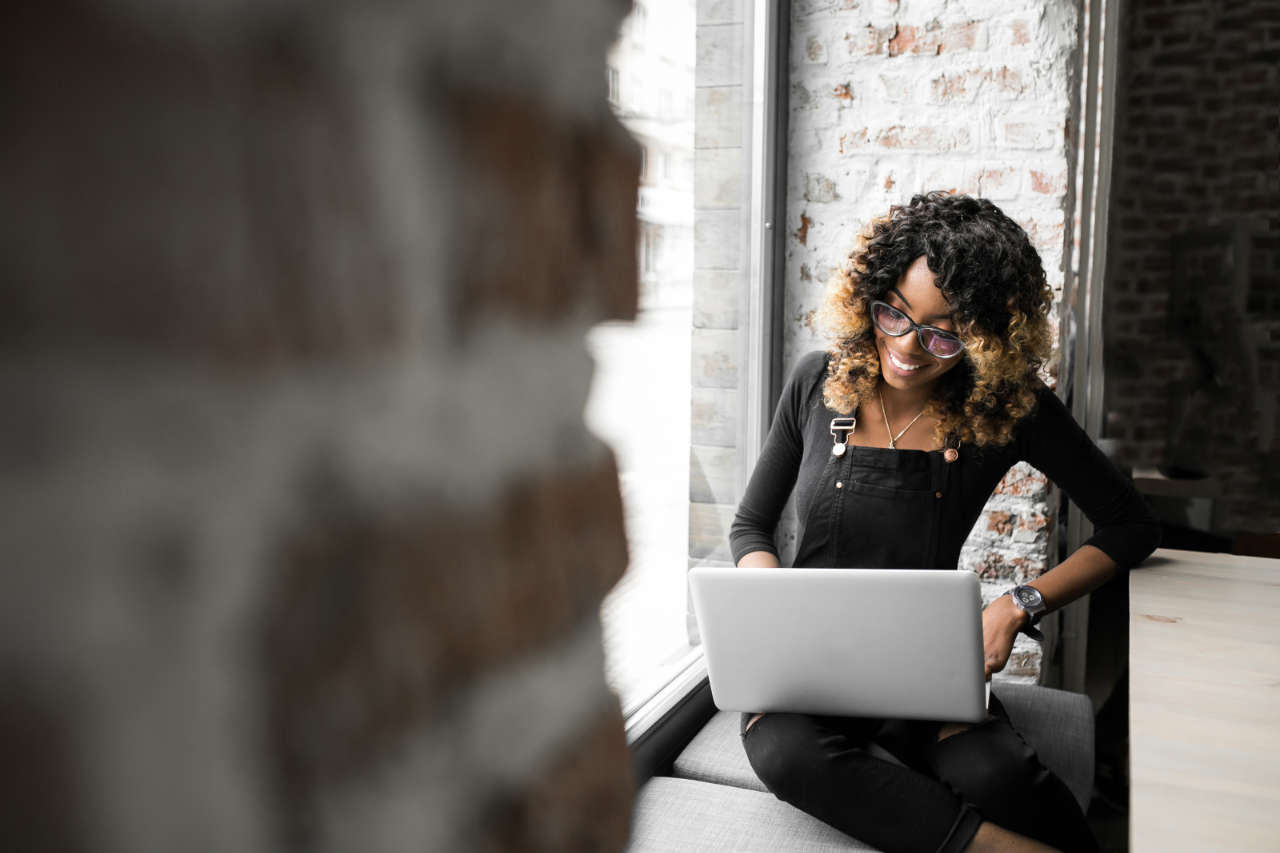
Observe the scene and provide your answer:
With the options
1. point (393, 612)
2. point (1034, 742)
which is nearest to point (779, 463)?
point (1034, 742)

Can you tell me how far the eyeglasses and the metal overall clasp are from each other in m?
0.23

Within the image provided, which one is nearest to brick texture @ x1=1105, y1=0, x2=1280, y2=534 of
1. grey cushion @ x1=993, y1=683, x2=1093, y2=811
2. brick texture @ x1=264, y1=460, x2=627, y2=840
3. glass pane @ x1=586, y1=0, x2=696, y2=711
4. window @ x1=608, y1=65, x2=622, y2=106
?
grey cushion @ x1=993, y1=683, x2=1093, y2=811

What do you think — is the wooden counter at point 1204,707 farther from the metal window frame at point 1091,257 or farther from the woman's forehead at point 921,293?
the woman's forehead at point 921,293

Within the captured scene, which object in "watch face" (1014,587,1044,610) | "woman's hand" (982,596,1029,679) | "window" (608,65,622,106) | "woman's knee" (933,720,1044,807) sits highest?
"window" (608,65,622,106)

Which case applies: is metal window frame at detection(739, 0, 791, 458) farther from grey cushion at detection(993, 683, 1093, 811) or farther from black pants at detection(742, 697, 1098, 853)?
black pants at detection(742, 697, 1098, 853)

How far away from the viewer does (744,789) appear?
1.99m

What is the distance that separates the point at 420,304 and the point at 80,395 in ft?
0.35

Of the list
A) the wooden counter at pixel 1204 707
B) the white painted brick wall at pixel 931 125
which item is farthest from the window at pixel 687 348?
the wooden counter at pixel 1204 707

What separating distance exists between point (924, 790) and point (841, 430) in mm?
807

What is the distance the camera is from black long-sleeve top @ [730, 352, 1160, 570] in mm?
2072

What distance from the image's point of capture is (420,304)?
0.93ft

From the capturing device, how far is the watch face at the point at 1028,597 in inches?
81.1

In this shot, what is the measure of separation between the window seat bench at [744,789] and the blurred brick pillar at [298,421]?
132 centimetres

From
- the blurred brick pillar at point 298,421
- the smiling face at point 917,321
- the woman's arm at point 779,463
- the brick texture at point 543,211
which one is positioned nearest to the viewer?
the blurred brick pillar at point 298,421
